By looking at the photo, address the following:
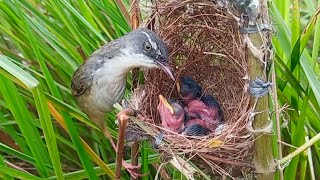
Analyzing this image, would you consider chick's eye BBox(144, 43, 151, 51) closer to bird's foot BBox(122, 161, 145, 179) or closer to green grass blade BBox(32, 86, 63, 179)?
bird's foot BBox(122, 161, 145, 179)

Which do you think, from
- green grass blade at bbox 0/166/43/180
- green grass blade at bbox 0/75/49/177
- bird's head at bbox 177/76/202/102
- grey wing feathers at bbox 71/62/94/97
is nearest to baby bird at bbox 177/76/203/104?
bird's head at bbox 177/76/202/102

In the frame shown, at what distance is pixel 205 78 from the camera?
2123 mm

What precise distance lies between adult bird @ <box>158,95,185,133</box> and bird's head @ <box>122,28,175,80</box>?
0.08 m

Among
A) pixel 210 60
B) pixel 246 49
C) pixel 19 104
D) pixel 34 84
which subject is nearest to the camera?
pixel 34 84

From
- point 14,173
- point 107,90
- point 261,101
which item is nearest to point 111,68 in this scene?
point 107,90

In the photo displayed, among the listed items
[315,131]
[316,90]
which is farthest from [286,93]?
[316,90]

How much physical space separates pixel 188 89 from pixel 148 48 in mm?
250

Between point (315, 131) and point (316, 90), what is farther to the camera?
point (315, 131)

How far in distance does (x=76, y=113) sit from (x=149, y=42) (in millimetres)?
294

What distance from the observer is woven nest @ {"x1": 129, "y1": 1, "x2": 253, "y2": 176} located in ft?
5.06

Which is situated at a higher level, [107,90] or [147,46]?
[147,46]

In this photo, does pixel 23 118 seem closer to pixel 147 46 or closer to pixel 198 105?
pixel 147 46

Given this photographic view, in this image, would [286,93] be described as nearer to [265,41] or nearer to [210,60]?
[210,60]

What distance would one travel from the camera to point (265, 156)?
1458mm
